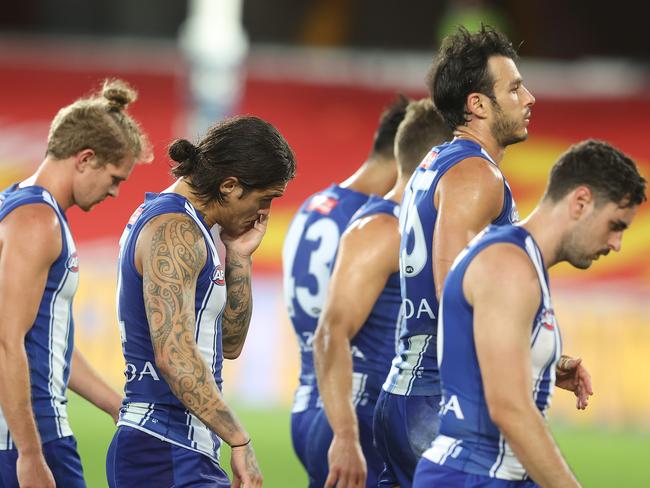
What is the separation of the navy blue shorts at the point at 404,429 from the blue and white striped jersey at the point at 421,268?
5cm

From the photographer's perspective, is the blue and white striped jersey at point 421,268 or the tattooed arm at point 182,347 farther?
the blue and white striped jersey at point 421,268

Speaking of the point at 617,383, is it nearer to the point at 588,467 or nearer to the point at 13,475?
the point at 588,467

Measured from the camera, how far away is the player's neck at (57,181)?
5.48 m

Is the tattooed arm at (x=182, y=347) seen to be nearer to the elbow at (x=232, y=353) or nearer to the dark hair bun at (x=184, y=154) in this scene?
the dark hair bun at (x=184, y=154)

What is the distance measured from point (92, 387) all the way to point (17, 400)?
89 centimetres

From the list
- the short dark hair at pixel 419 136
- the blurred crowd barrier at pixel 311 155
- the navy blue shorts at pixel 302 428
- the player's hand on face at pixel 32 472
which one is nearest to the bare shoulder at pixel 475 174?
the short dark hair at pixel 419 136

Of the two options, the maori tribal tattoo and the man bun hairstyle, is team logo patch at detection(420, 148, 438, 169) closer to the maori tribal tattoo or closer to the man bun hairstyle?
the maori tribal tattoo

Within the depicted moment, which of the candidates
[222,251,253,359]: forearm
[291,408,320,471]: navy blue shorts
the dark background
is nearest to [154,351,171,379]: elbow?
[222,251,253,359]: forearm

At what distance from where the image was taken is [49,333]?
534 centimetres

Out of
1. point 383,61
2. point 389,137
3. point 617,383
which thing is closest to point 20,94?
point 383,61

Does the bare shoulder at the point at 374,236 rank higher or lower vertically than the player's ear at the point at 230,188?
higher

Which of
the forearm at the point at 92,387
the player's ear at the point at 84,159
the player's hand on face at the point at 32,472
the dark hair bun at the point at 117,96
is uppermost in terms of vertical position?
the dark hair bun at the point at 117,96

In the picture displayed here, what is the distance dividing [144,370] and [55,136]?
1.40 metres

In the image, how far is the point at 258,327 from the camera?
14016 mm
